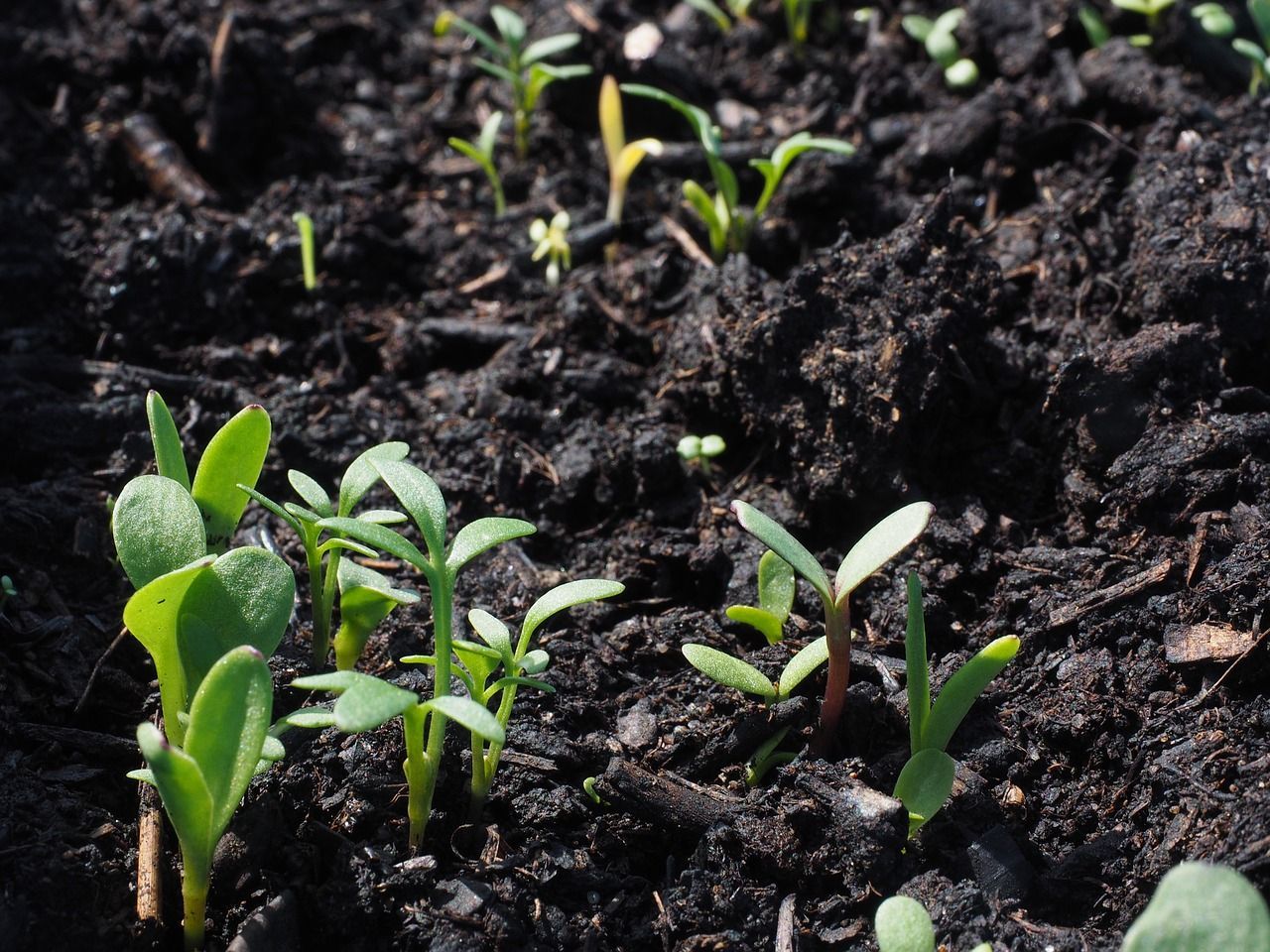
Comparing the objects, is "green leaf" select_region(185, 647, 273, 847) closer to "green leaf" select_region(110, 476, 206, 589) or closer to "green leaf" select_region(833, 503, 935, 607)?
"green leaf" select_region(110, 476, 206, 589)

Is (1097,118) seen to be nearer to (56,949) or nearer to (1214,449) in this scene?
(1214,449)

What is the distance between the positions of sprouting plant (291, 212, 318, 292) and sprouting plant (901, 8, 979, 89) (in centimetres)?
165

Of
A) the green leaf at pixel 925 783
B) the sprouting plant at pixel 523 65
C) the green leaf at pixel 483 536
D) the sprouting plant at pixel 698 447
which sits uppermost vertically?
the sprouting plant at pixel 523 65

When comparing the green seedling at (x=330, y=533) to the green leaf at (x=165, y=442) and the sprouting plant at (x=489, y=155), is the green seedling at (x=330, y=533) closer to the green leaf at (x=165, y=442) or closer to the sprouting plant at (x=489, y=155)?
the green leaf at (x=165, y=442)

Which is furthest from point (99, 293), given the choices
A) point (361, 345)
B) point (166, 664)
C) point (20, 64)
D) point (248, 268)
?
point (166, 664)

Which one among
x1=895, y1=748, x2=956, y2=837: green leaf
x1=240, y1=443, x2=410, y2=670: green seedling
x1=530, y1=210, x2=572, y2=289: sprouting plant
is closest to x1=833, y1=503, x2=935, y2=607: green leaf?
x1=895, y1=748, x2=956, y2=837: green leaf

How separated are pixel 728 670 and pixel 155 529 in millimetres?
798

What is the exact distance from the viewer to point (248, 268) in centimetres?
260

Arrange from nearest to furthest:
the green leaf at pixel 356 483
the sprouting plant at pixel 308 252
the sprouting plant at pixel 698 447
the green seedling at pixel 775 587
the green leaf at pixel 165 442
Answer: the green leaf at pixel 165 442 < the green leaf at pixel 356 483 < the green seedling at pixel 775 587 < the sprouting plant at pixel 698 447 < the sprouting plant at pixel 308 252

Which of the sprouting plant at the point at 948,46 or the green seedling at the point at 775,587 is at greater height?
the sprouting plant at the point at 948,46

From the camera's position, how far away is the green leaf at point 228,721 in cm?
123

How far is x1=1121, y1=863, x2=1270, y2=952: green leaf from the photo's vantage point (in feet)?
3.29

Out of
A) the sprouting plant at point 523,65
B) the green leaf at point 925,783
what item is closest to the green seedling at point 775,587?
the green leaf at point 925,783

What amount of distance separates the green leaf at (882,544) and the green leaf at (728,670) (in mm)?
194
